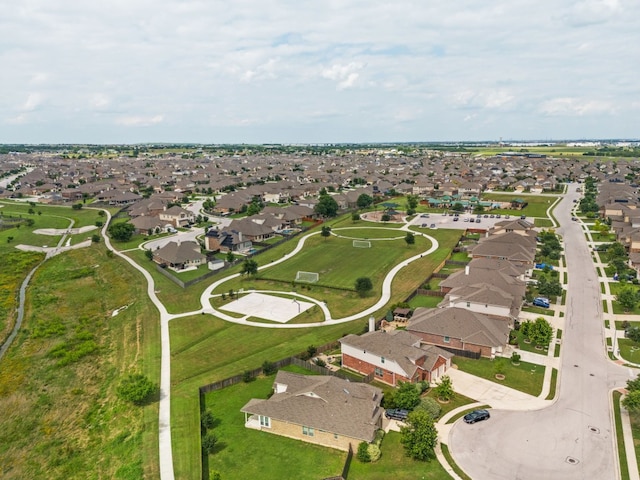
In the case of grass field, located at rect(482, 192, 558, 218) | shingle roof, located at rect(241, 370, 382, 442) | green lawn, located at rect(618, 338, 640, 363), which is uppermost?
grass field, located at rect(482, 192, 558, 218)

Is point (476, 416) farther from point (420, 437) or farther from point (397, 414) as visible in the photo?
point (420, 437)

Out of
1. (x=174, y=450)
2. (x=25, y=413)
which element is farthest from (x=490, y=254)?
(x=25, y=413)

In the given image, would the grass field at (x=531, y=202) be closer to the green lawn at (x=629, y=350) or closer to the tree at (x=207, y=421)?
the green lawn at (x=629, y=350)

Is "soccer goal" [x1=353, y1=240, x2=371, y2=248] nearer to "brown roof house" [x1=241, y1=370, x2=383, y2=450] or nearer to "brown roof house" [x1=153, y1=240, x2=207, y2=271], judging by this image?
"brown roof house" [x1=153, y1=240, x2=207, y2=271]

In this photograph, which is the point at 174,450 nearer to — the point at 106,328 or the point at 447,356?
the point at 447,356

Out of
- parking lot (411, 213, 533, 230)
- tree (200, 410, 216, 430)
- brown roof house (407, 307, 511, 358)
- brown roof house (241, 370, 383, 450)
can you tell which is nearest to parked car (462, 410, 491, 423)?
brown roof house (241, 370, 383, 450)

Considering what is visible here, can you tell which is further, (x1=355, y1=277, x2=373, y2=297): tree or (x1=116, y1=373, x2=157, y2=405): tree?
(x1=355, y1=277, x2=373, y2=297): tree
